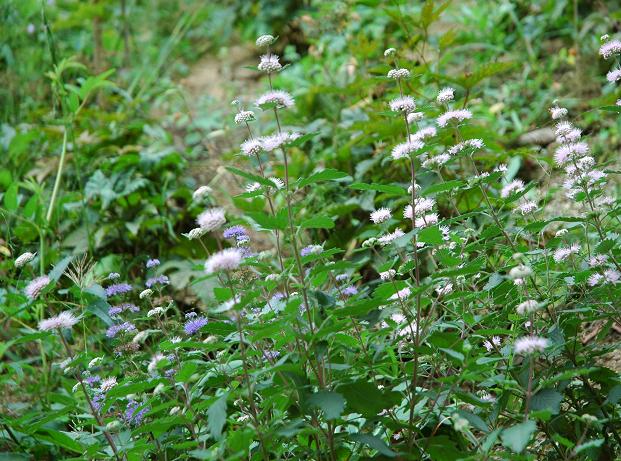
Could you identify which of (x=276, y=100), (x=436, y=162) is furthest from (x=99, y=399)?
(x=436, y=162)

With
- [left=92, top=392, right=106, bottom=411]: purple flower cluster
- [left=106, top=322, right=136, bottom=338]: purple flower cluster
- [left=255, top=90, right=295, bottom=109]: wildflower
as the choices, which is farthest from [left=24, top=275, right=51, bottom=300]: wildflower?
[left=255, top=90, right=295, bottom=109]: wildflower

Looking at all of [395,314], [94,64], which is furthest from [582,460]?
[94,64]

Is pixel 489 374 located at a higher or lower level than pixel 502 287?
lower

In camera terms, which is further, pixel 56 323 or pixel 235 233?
pixel 235 233

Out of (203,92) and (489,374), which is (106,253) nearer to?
(489,374)

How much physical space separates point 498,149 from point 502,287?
1158 mm

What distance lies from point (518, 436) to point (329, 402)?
0.91ft

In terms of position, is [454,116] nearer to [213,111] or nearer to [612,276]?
[612,276]

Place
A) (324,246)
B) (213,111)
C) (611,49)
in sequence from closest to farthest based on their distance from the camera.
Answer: (611,49) < (324,246) < (213,111)

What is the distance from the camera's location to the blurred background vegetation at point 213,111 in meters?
2.66

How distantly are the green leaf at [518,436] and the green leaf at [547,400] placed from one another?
0.32 feet

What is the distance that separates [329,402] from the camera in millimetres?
1066

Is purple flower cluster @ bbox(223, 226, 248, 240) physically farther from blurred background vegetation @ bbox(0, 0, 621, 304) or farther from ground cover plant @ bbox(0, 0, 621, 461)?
blurred background vegetation @ bbox(0, 0, 621, 304)

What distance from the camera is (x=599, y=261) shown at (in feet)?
4.49
